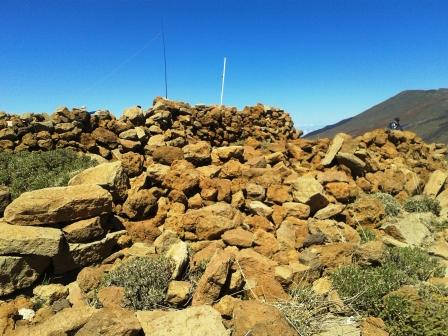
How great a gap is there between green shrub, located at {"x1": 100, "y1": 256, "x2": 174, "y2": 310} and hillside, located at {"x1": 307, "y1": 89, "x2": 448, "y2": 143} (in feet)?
195

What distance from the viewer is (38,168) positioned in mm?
7969

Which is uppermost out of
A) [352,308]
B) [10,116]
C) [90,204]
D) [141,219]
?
[10,116]

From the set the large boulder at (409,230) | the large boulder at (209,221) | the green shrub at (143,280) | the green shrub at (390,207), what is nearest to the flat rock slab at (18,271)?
the green shrub at (143,280)

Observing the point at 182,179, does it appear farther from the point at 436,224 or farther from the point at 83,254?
the point at 436,224

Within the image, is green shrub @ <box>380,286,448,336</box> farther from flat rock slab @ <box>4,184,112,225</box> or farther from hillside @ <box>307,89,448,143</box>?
hillside @ <box>307,89,448,143</box>

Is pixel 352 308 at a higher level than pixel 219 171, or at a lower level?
lower

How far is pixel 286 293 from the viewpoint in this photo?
536cm

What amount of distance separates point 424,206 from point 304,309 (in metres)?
6.14

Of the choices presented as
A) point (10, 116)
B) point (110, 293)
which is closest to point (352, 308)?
point (110, 293)

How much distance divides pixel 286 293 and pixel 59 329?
117 inches

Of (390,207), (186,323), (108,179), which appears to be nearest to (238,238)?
(186,323)

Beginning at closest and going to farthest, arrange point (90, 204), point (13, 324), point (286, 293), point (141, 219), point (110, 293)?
point (13, 324)
point (110, 293)
point (286, 293)
point (90, 204)
point (141, 219)

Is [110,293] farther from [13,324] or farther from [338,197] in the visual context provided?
[338,197]

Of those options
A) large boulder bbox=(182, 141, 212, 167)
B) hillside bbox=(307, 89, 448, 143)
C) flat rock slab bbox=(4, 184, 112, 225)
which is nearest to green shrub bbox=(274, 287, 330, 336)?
flat rock slab bbox=(4, 184, 112, 225)
